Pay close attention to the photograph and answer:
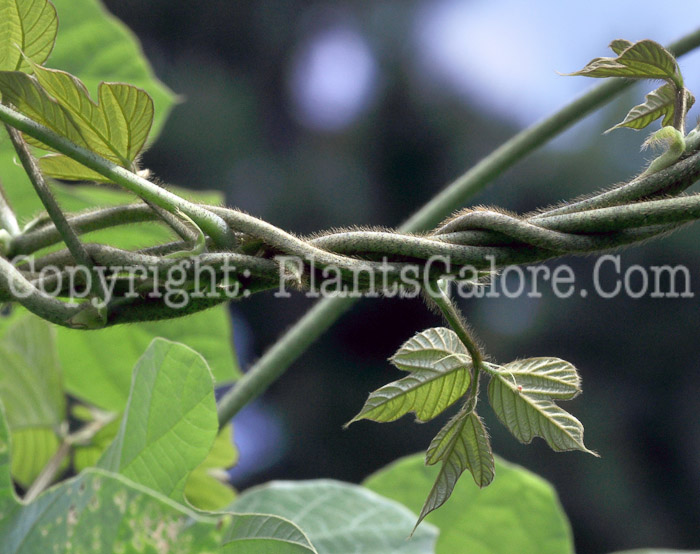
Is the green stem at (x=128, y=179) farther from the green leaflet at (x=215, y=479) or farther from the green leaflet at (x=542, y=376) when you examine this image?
the green leaflet at (x=215, y=479)

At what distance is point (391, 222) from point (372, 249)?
20.3 ft

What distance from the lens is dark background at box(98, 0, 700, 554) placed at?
596 centimetres

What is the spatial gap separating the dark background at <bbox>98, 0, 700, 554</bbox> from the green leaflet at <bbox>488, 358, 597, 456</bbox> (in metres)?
5.28

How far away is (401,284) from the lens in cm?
23

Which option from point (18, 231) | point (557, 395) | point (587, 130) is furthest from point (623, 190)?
point (587, 130)

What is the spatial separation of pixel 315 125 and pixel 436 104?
1339 millimetres

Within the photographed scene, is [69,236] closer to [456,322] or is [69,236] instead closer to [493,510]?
[456,322]

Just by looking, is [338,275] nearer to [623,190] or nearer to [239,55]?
[623,190]

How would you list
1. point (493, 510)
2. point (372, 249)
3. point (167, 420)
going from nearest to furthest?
point (372, 249) < point (167, 420) < point (493, 510)

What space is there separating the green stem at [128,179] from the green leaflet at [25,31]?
0.03 metres

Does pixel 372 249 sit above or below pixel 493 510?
above

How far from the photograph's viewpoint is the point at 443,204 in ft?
1.41

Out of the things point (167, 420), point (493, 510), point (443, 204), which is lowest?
point (493, 510)

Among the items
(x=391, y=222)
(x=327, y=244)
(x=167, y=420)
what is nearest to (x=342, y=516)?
(x=167, y=420)
